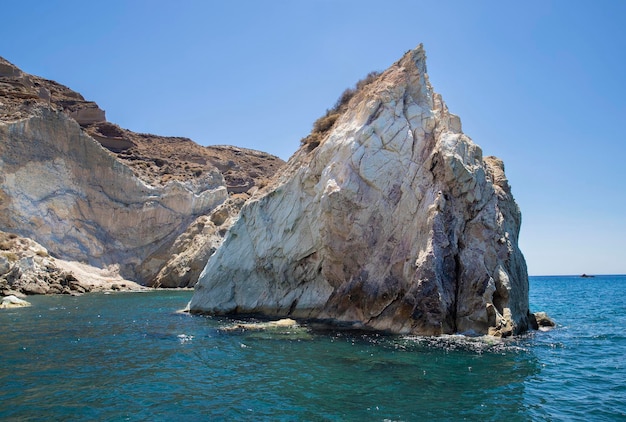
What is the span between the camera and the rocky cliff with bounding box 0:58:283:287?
157 ft

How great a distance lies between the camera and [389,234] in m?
20.0

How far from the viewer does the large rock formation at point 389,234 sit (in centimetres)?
1758

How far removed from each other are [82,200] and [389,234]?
45336 millimetres

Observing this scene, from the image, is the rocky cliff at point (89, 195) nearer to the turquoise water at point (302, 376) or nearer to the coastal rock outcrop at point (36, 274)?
the coastal rock outcrop at point (36, 274)

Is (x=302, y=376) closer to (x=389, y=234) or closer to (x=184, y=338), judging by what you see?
(x=184, y=338)

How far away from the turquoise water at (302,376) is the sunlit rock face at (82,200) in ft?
112

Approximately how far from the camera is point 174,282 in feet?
170

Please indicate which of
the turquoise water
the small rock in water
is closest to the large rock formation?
the turquoise water

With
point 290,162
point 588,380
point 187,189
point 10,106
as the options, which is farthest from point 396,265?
point 10,106

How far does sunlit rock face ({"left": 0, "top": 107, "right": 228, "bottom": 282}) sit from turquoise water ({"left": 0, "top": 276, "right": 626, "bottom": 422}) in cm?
3402

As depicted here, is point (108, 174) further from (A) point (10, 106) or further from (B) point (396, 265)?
(B) point (396, 265)

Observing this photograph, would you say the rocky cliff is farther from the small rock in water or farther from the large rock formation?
the large rock formation

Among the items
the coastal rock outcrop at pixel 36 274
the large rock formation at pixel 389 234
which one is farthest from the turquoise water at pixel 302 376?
the coastal rock outcrop at pixel 36 274

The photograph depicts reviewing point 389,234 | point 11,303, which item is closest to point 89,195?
point 11,303
